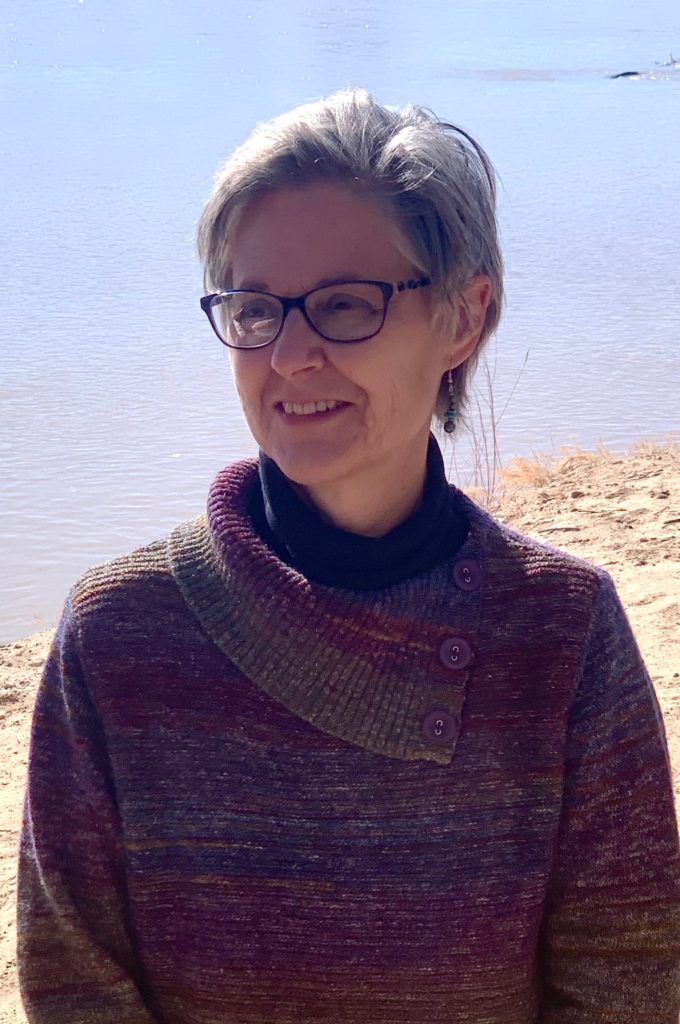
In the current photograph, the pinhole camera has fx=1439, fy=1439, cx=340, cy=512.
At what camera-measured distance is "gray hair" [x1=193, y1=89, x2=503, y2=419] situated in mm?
1788

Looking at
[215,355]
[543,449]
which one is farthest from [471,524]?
[215,355]

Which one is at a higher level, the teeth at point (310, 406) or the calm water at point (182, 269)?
the teeth at point (310, 406)

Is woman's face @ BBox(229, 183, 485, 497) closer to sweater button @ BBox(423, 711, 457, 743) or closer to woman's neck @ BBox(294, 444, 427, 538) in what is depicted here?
woman's neck @ BBox(294, 444, 427, 538)

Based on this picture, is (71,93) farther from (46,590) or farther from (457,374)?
(457,374)

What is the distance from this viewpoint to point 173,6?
141 ft

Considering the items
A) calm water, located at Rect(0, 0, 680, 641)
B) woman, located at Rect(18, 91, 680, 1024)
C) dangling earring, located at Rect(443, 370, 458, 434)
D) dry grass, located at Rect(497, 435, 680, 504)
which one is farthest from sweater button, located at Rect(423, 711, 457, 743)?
dry grass, located at Rect(497, 435, 680, 504)

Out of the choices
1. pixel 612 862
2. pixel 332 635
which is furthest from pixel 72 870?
pixel 612 862

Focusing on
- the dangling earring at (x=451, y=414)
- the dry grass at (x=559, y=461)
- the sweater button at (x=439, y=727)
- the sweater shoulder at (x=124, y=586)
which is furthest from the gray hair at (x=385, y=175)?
the dry grass at (x=559, y=461)

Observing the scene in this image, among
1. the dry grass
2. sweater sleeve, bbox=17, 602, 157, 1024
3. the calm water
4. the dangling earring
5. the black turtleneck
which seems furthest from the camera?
the calm water

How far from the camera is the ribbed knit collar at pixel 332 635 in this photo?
5.83 feet

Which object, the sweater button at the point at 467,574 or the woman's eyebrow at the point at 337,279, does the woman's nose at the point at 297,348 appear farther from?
the sweater button at the point at 467,574

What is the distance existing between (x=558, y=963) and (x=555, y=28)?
47500mm

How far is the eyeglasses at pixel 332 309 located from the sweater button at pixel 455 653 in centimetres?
40

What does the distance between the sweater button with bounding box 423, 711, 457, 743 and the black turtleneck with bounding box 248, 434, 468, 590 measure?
0.60 feet
